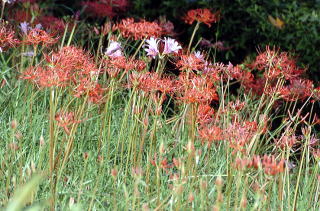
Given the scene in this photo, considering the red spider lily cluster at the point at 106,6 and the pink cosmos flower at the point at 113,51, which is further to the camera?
the red spider lily cluster at the point at 106,6

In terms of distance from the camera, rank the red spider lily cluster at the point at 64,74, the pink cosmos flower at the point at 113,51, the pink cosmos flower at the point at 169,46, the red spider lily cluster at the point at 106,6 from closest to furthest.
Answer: the red spider lily cluster at the point at 64,74 → the pink cosmos flower at the point at 113,51 → the pink cosmos flower at the point at 169,46 → the red spider lily cluster at the point at 106,6

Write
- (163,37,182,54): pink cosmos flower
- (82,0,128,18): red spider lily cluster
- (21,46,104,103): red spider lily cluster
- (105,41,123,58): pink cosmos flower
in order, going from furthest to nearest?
(82,0,128,18): red spider lily cluster, (163,37,182,54): pink cosmos flower, (105,41,123,58): pink cosmos flower, (21,46,104,103): red spider lily cluster

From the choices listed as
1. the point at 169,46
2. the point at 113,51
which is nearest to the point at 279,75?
the point at 169,46

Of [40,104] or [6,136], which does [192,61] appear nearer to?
[6,136]

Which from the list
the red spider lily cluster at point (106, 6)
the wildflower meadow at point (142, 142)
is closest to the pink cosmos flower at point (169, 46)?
the wildflower meadow at point (142, 142)

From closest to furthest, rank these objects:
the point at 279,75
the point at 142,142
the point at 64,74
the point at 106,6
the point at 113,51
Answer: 1. the point at 64,74
2. the point at 142,142
3. the point at 113,51
4. the point at 279,75
5. the point at 106,6

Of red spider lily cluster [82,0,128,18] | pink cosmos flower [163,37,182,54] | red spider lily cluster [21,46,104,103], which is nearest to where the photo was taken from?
red spider lily cluster [21,46,104,103]

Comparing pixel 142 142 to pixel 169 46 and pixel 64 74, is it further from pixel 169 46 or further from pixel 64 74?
pixel 169 46

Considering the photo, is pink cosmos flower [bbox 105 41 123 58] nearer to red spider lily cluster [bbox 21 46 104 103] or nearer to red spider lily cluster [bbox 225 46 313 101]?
red spider lily cluster [bbox 21 46 104 103]

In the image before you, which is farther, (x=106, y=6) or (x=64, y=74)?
(x=106, y=6)

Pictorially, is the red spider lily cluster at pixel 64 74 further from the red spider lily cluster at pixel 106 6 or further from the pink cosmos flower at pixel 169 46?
the red spider lily cluster at pixel 106 6

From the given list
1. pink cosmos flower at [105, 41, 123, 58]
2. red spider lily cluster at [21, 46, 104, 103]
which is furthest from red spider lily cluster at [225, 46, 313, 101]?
red spider lily cluster at [21, 46, 104, 103]

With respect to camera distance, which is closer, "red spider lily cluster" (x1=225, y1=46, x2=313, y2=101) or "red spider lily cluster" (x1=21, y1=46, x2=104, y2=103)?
"red spider lily cluster" (x1=21, y1=46, x2=104, y2=103)

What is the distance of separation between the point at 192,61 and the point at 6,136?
0.95 m
